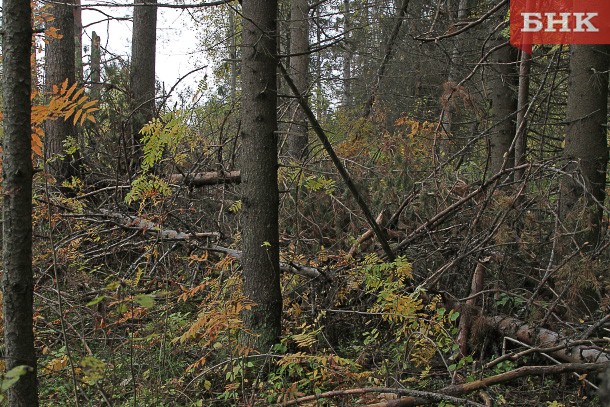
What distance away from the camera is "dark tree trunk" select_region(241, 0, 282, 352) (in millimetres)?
4957

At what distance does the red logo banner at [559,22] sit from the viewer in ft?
Answer: 19.6

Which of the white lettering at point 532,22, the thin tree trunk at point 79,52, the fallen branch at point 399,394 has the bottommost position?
the fallen branch at point 399,394

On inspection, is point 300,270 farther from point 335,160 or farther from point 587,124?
point 587,124

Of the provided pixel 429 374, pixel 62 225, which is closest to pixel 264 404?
pixel 429 374

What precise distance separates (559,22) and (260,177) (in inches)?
154

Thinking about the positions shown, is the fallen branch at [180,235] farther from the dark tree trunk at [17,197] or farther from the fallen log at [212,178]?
the dark tree trunk at [17,197]

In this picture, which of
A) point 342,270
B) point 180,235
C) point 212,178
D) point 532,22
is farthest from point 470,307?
point 212,178

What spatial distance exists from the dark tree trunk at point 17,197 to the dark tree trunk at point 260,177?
86.8 inches

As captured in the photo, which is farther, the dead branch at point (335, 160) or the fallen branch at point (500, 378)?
the dead branch at point (335, 160)

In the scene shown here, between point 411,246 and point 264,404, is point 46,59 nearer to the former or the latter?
point 411,246

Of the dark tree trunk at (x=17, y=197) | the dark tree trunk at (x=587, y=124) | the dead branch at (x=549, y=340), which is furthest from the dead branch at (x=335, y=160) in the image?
the dark tree trunk at (x=17, y=197)

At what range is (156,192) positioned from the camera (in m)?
5.91

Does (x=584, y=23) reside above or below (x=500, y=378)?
above

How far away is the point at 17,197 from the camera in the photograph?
9.68 ft
